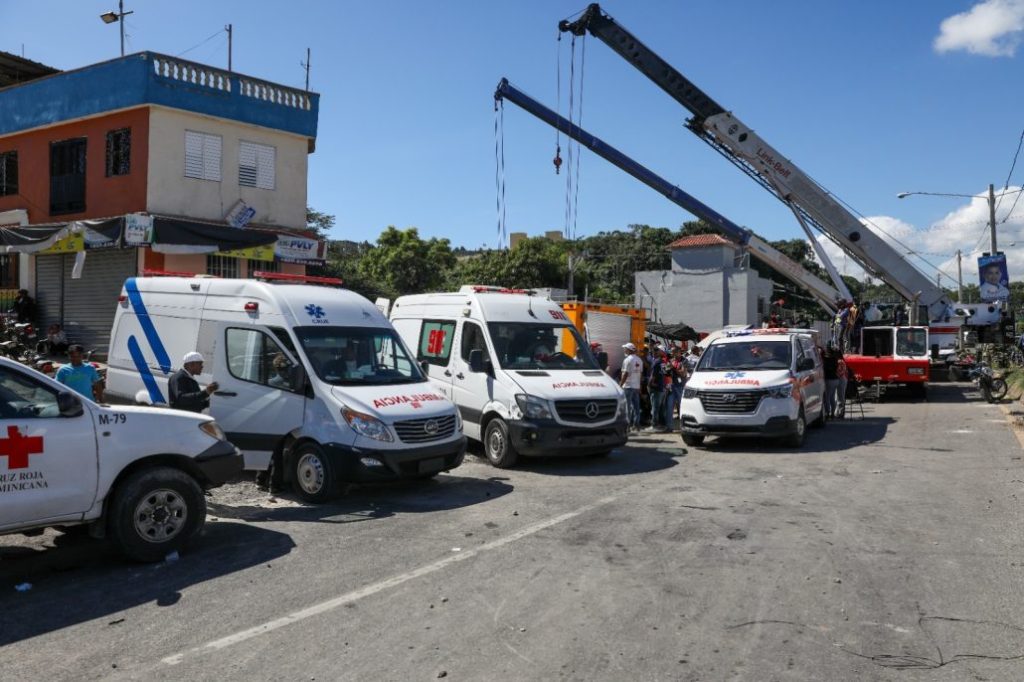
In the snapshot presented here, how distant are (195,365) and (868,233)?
71.1ft

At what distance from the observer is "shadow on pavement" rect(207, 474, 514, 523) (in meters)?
8.30

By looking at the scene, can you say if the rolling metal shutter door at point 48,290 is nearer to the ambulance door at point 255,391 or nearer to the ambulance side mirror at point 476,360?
the ambulance door at point 255,391

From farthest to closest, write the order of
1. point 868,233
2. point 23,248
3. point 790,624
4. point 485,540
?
1. point 868,233
2. point 23,248
3. point 485,540
4. point 790,624

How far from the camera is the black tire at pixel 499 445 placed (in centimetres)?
1123

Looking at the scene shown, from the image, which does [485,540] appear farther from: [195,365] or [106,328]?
[106,328]

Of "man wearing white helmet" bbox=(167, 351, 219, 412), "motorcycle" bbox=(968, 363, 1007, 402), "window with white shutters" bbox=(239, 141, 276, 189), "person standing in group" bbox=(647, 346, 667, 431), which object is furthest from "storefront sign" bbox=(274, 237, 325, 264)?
"motorcycle" bbox=(968, 363, 1007, 402)

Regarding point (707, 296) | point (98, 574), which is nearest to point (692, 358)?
point (98, 574)

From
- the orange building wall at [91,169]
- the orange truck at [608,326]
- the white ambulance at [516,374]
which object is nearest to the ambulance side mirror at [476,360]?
the white ambulance at [516,374]

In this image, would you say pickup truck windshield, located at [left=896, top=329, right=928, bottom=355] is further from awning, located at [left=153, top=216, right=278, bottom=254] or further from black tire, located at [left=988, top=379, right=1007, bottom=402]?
awning, located at [left=153, top=216, right=278, bottom=254]

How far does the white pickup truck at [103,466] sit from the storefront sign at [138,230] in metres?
11.4

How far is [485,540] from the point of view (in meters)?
7.20

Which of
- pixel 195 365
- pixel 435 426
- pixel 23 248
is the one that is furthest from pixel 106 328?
pixel 435 426

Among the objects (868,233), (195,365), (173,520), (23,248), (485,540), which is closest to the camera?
(173,520)

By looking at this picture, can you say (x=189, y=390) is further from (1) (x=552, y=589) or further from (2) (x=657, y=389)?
(2) (x=657, y=389)
